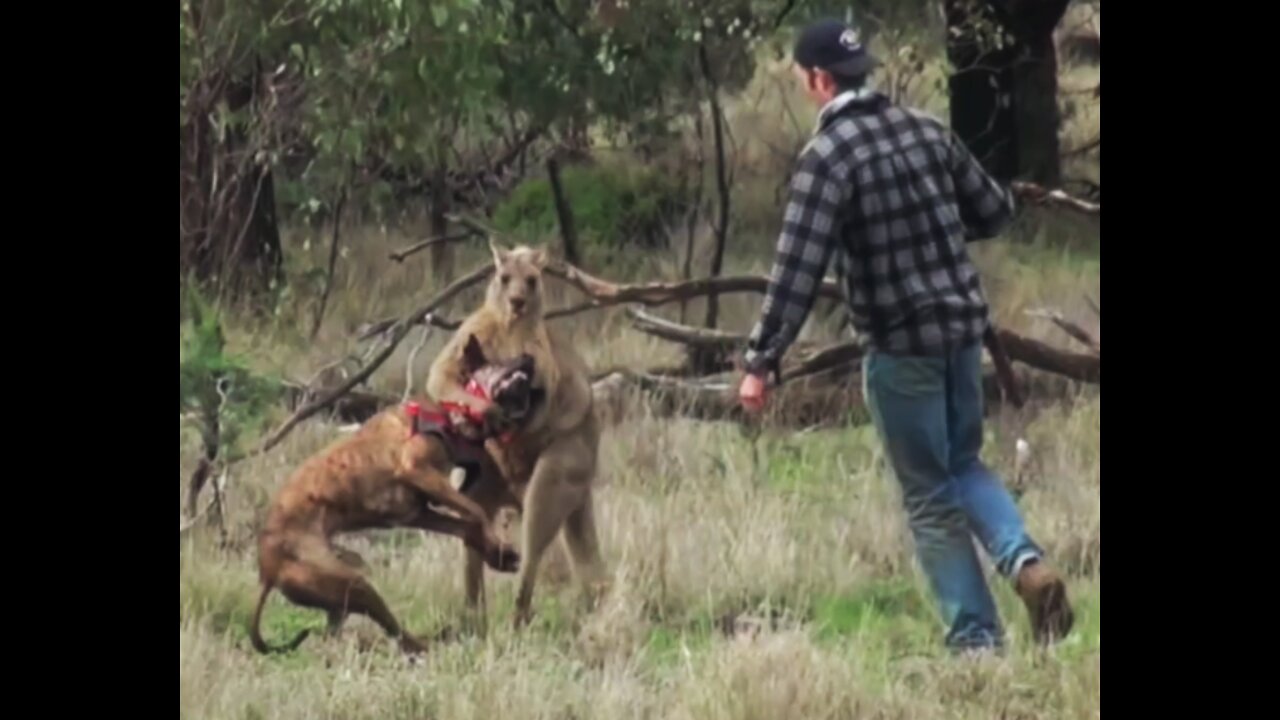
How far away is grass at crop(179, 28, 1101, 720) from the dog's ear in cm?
9

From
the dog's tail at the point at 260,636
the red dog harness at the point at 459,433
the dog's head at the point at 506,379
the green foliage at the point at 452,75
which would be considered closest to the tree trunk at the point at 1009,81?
the green foliage at the point at 452,75

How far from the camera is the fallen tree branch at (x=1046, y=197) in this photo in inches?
253

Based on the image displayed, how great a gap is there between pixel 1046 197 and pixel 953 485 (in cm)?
69

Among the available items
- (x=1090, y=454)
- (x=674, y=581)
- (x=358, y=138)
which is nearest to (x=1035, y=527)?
(x=1090, y=454)

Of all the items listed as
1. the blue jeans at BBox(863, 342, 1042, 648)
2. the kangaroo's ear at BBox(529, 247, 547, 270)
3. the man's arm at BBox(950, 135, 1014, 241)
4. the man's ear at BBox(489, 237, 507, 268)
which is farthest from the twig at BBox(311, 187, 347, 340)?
the man's arm at BBox(950, 135, 1014, 241)

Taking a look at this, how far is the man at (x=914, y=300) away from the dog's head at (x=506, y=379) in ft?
1.61

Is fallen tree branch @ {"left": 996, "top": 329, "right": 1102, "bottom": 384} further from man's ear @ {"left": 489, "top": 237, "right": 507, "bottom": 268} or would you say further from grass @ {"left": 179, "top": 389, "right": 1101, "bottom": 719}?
man's ear @ {"left": 489, "top": 237, "right": 507, "bottom": 268}

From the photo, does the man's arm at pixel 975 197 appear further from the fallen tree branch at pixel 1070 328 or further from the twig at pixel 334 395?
the twig at pixel 334 395

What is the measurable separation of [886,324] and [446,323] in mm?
989

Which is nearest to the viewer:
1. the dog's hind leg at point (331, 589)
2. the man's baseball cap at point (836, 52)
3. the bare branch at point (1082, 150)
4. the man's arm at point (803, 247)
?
the man's arm at point (803, 247)

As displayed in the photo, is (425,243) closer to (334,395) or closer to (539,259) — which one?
(539,259)

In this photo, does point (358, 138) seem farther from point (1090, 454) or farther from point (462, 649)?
point (1090, 454)

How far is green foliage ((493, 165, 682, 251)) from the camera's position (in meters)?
6.48

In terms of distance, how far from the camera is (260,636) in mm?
6395
